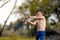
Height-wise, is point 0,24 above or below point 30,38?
above

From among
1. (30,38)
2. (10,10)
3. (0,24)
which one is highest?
(10,10)

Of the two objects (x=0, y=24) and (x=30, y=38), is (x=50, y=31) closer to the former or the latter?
(x=30, y=38)

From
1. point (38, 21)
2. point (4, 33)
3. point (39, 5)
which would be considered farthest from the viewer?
point (39, 5)

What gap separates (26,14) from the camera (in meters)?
4.60

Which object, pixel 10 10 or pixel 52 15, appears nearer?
pixel 10 10

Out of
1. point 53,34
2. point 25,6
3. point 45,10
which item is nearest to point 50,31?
point 53,34

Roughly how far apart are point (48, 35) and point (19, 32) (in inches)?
25.3

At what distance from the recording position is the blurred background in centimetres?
447

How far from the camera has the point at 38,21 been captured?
3754 millimetres

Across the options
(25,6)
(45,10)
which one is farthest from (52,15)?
(25,6)

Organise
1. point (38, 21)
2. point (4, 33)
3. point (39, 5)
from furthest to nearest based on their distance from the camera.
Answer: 1. point (39, 5)
2. point (4, 33)
3. point (38, 21)

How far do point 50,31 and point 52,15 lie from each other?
0.35 metres

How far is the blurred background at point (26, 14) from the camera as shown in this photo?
447 cm

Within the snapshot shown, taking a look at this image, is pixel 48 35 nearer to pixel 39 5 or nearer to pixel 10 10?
A: pixel 39 5
